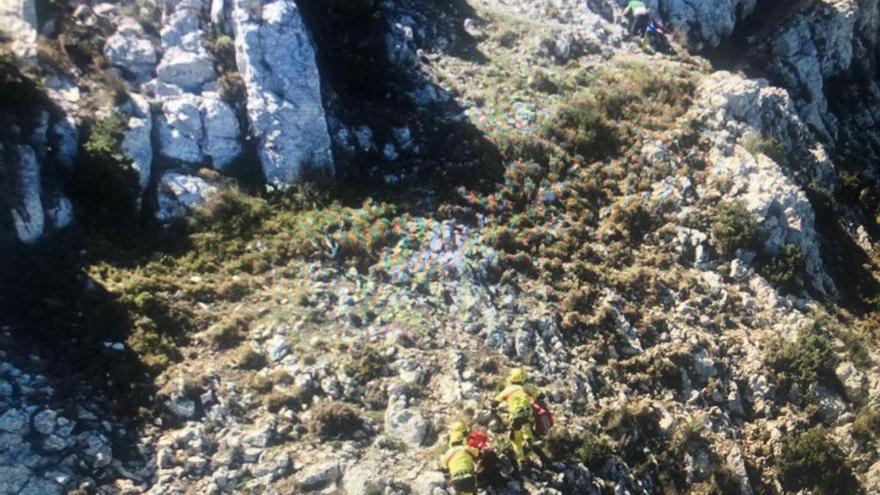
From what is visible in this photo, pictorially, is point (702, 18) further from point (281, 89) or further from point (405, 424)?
point (405, 424)

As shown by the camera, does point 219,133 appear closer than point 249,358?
No

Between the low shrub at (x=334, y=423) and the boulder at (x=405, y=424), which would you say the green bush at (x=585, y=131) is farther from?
the low shrub at (x=334, y=423)

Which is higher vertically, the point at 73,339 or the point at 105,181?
the point at 105,181

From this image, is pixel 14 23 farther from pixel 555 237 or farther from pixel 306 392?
pixel 555 237

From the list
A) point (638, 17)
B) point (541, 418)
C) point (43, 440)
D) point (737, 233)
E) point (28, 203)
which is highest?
point (638, 17)

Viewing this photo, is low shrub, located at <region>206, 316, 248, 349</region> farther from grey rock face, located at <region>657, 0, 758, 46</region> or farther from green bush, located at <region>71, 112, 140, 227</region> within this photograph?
grey rock face, located at <region>657, 0, 758, 46</region>

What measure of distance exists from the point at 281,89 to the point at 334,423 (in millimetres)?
10535

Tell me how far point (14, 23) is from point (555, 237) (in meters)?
15.7

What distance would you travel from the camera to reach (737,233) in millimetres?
19406

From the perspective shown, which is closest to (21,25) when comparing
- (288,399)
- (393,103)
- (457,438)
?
(393,103)

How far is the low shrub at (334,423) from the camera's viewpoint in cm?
1405

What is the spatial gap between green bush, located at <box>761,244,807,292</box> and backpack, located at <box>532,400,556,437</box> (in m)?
9.04

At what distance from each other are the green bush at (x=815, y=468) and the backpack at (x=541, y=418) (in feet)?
20.6

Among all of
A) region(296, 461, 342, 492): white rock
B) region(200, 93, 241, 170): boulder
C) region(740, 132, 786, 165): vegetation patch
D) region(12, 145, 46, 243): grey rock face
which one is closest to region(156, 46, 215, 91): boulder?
region(200, 93, 241, 170): boulder
